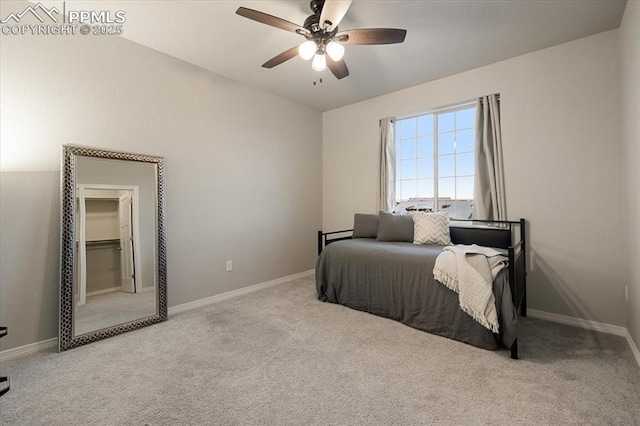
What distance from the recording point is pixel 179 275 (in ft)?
9.29

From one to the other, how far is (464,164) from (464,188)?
0.28 metres

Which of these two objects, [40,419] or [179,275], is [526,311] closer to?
[179,275]

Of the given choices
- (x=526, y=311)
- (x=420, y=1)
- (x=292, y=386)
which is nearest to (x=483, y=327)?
(x=526, y=311)

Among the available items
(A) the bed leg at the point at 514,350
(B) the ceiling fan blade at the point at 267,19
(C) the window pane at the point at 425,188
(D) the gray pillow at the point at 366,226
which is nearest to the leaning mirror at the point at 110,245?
(B) the ceiling fan blade at the point at 267,19

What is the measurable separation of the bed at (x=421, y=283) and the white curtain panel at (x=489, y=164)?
0.49 ft

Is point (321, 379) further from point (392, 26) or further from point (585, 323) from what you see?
point (392, 26)

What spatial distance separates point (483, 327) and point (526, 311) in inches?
→ 41.6

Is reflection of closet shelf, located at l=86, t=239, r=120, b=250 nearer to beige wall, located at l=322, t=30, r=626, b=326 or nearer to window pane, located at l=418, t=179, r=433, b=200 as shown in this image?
window pane, located at l=418, t=179, r=433, b=200

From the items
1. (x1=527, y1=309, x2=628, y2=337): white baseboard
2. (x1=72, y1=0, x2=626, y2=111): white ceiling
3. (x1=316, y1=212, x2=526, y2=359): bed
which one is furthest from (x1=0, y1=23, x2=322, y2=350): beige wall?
(x1=527, y1=309, x2=628, y2=337): white baseboard

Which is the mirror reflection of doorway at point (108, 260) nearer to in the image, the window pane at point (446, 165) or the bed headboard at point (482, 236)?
the bed headboard at point (482, 236)

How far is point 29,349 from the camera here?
78.5 inches

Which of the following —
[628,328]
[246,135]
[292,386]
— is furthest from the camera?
[246,135]

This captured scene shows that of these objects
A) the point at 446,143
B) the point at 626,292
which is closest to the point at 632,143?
the point at 626,292

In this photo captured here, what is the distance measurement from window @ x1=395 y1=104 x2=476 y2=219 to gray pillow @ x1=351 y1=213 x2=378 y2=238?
0.47 meters
